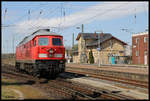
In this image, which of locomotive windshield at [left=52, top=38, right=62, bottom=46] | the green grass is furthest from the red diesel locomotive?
the green grass

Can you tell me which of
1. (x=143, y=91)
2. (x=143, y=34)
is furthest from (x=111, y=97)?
(x=143, y=34)

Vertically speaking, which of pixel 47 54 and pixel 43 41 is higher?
pixel 43 41

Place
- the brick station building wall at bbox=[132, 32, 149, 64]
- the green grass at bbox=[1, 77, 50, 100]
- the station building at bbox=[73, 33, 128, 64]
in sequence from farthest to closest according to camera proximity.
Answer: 1. the station building at bbox=[73, 33, 128, 64]
2. the brick station building wall at bbox=[132, 32, 149, 64]
3. the green grass at bbox=[1, 77, 50, 100]

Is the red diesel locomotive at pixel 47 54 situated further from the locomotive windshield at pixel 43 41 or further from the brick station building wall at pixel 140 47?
the brick station building wall at pixel 140 47

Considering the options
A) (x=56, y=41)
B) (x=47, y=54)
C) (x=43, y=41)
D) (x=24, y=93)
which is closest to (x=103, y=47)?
(x=56, y=41)

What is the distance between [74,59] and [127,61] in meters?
21.6

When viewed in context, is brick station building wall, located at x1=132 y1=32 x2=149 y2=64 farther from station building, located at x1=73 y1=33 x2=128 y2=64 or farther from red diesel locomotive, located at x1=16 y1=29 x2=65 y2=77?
red diesel locomotive, located at x1=16 y1=29 x2=65 y2=77

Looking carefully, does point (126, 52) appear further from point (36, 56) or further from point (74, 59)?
point (36, 56)

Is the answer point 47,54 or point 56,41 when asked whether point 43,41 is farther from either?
point 47,54

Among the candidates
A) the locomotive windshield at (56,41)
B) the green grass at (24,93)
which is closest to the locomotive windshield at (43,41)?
the locomotive windshield at (56,41)

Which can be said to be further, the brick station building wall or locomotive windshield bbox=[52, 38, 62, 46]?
the brick station building wall

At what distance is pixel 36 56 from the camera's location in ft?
59.9

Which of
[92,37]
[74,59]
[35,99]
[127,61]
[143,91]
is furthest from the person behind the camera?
[74,59]

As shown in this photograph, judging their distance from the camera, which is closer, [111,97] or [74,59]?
[111,97]
